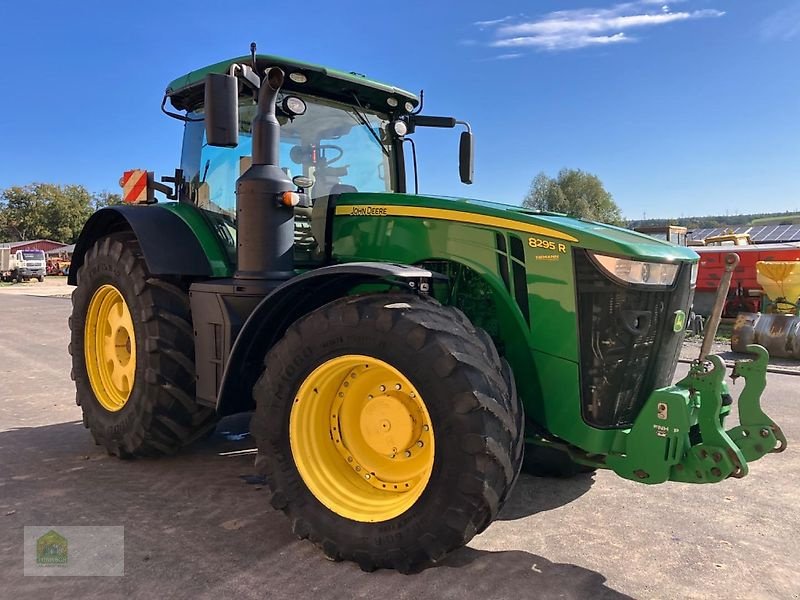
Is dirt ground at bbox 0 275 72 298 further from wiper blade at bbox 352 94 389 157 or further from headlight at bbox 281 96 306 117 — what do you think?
headlight at bbox 281 96 306 117

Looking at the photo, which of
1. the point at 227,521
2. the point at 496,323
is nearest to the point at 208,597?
the point at 227,521

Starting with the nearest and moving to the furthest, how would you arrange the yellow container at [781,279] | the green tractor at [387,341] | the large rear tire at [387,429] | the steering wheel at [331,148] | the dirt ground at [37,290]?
the large rear tire at [387,429]
the green tractor at [387,341]
the steering wheel at [331,148]
the yellow container at [781,279]
the dirt ground at [37,290]

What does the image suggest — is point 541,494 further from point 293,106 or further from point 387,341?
point 293,106

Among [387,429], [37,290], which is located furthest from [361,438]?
[37,290]

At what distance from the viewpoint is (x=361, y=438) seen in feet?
10.6

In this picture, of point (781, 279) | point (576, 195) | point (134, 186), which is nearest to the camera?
point (134, 186)

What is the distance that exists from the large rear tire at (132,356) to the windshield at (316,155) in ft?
2.26

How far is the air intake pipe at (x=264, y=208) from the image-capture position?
354 cm

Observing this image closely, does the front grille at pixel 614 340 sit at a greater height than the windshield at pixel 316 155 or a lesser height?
lesser

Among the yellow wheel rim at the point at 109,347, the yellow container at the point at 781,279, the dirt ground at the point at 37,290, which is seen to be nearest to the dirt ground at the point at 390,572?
the yellow wheel rim at the point at 109,347

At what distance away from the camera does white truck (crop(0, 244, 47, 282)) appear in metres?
39.5

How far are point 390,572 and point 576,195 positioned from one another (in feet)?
200

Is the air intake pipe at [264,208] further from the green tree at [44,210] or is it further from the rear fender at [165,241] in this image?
the green tree at [44,210]

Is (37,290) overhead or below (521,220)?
below
